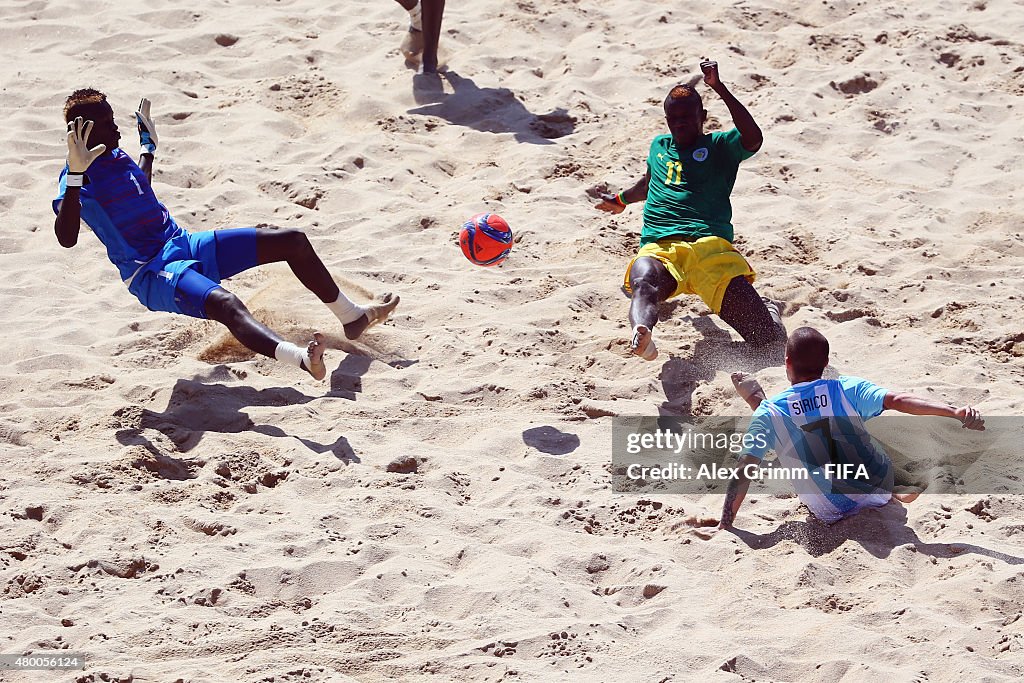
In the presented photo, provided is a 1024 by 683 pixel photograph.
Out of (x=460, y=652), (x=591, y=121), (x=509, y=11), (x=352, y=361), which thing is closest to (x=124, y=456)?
(x=352, y=361)

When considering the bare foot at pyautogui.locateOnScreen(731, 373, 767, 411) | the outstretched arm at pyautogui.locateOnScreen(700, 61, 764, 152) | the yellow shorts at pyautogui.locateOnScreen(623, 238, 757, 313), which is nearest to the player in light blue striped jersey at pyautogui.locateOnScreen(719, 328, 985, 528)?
the bare foot at pyautogui.locateOnScreen(731, 373, 767, 411)

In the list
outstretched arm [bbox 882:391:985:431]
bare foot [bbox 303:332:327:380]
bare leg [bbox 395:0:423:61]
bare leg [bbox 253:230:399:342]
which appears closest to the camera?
outstretched arm [bbox 882:391:985:431]

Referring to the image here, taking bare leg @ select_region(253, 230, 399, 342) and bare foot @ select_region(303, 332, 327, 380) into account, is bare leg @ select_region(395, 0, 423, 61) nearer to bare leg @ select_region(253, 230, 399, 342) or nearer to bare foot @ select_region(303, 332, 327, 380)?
bare leg @ select_region(253, 230, 399, 342)

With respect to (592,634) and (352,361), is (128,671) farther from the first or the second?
(352,361)

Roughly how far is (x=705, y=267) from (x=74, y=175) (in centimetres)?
284

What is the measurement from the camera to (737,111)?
555cm

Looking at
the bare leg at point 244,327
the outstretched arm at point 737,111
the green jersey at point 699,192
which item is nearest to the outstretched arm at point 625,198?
the green jersey at point 699,192

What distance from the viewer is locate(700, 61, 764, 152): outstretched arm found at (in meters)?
5.51

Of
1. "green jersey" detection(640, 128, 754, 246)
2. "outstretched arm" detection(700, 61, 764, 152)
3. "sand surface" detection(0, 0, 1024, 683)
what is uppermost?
"outstretched arm" detection(700, 61, 764, 152)

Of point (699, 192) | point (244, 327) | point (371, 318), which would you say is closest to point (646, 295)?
point (699, 192)

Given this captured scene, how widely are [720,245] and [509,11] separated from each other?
12.8ft

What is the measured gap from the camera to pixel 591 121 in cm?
772

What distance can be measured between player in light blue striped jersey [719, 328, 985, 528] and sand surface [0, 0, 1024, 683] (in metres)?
0.11

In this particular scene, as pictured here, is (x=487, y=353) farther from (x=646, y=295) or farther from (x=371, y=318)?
(x=646, y=295)
